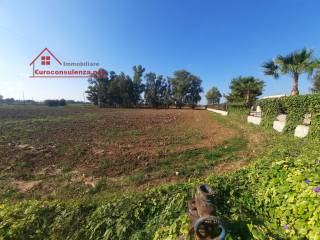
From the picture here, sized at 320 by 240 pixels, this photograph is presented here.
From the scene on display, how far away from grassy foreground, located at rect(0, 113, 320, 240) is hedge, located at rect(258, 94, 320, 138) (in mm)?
5931

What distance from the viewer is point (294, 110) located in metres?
8.49

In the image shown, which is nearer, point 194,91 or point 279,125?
point 279,125

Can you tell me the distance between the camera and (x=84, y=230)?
7.28ft

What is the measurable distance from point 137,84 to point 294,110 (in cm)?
5513

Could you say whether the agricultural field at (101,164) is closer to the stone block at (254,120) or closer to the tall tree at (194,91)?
the stone block at (254,120)

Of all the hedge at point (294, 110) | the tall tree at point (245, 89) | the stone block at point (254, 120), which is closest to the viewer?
the hedge at point (294, 110)

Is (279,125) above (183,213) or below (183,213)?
above

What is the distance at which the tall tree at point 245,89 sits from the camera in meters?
24.2

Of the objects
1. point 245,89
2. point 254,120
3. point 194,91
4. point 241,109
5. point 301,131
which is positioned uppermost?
point 194,91

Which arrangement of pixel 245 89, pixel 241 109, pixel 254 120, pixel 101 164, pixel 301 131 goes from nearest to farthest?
pixel 101 164 < pixel 301 131 < pixel 254 120 < pixel 241 109 < pixel 245 89

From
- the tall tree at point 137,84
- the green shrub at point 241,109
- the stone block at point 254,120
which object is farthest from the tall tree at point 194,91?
the stone block at point 254,120

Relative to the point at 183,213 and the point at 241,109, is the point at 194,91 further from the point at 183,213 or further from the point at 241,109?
the point at 183,213

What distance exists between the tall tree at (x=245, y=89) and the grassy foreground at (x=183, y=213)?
22473 mm

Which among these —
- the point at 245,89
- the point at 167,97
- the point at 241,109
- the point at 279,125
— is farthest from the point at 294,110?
the point at 167,97
